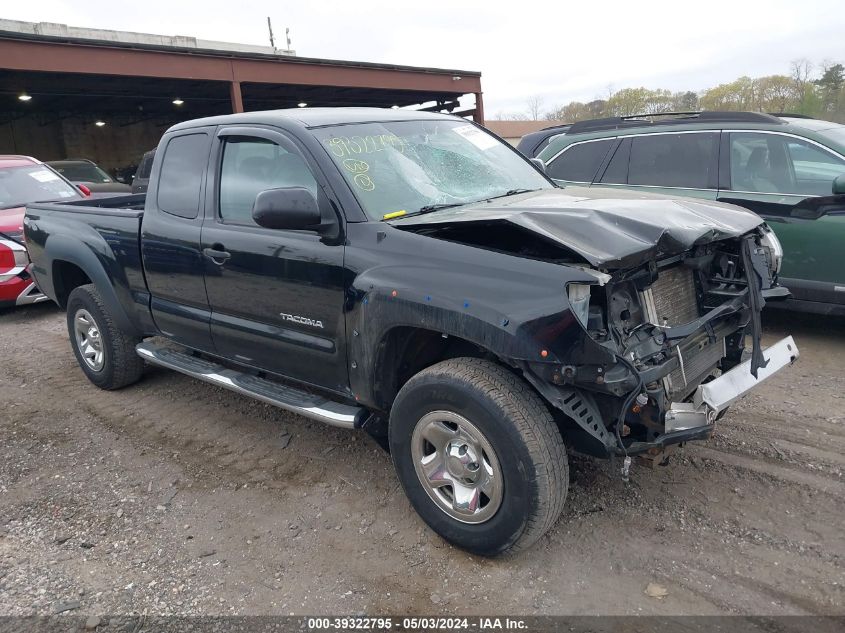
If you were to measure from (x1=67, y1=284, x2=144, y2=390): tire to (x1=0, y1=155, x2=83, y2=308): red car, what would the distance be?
8.29 ft

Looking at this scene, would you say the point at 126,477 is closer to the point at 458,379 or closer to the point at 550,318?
the point at 458,379

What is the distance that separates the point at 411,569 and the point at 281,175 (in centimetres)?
216

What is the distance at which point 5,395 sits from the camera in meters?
5.26

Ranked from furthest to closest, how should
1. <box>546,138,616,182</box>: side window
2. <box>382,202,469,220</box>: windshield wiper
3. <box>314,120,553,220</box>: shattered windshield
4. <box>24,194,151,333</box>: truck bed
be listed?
<box>546,138,616,182</box>: side window < <box>24,194,151,333</box>: truck bed < <box>314,120,553,220</box>: shattered windshield < <box>382,202,469,220</box>: windshield wiper

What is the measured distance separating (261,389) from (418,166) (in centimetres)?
155

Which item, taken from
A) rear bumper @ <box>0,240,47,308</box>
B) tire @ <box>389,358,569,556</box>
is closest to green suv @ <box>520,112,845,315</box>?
tire @ <box>389,358,569,556</box>

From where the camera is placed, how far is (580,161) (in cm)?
667

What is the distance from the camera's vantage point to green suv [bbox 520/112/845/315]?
202 inches

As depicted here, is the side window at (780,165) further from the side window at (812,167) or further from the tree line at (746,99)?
the tree line at (746,99)

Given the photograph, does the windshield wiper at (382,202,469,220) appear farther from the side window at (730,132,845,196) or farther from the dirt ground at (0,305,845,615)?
the side window at (730,132,845,196)

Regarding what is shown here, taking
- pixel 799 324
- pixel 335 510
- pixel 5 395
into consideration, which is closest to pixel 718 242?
pixel 335 510

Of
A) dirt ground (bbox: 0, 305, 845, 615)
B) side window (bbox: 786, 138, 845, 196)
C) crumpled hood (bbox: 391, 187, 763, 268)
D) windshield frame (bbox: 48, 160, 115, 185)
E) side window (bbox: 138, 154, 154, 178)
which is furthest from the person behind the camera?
windshield frame (bbox: 48, 160, 115, 185)

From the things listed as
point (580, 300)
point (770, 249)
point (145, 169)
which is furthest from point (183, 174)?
point (145, 169)

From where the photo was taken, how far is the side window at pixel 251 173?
3543mm
